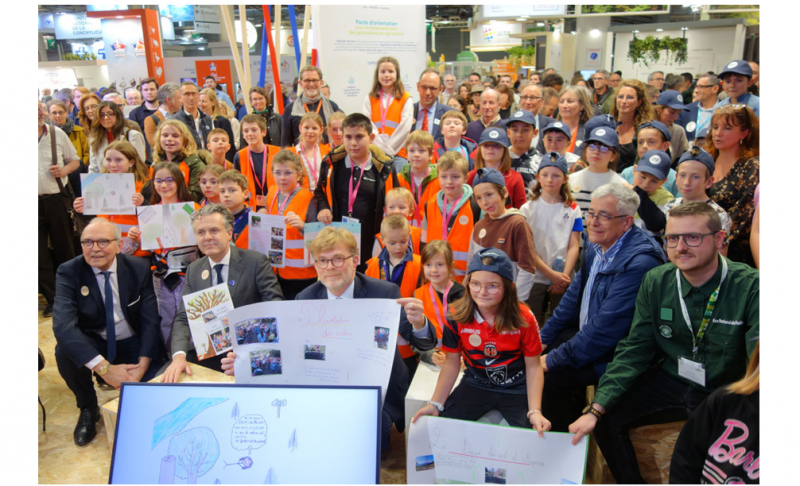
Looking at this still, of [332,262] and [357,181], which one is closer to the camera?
[332,262]

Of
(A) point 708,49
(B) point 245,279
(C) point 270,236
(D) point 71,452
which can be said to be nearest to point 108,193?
(C) point 270,236

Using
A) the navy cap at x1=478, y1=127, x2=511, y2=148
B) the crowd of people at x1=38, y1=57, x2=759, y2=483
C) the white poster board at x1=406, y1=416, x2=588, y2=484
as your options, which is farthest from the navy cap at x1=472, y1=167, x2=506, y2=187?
the white poster board at x1=406, y1=416, x2=588, y2=484

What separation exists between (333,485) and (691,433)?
1334mm

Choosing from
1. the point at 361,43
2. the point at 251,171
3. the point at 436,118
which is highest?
the point at 361,43

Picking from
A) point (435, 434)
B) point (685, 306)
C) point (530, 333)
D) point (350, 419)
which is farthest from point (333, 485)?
point (685, 306)

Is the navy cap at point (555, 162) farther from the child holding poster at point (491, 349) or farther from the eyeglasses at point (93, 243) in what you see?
the eyeglasses at point (93, 243)

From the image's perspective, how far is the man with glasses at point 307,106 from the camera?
5824mm

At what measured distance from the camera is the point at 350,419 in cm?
212

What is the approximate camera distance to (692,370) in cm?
236

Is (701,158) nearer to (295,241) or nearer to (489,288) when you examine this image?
(489,288)

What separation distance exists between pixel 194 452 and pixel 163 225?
2.20 m

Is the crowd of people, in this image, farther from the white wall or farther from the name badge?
the white wall

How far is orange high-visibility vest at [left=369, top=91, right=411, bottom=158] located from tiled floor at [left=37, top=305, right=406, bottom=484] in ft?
10.9

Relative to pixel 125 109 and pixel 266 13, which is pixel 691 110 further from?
pixel 125 109
